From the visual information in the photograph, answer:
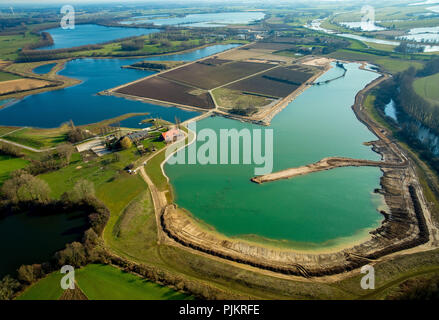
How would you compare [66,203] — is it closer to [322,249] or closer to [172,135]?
[172,135]

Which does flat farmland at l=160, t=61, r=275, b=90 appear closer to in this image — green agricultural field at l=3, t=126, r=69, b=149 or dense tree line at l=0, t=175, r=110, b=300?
green agricultural field at l=3, t=126, r=69, b=149

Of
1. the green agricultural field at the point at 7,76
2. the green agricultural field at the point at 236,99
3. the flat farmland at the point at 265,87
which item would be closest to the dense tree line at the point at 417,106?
the flat farmland at the point at 265,87

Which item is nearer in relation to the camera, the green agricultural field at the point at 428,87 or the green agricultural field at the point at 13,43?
the green agricultural field at the point at 428,87

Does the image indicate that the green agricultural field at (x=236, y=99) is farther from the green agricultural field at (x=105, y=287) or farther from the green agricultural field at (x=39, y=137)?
the green agricultural field at (x=105, y=287)

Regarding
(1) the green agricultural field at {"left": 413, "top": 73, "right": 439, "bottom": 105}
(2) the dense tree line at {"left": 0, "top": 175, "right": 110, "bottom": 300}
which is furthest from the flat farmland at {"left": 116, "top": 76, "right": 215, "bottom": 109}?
(1) the green agricultural field at {"left": 413, "top": 73, "right": 439, "bottom": 105}

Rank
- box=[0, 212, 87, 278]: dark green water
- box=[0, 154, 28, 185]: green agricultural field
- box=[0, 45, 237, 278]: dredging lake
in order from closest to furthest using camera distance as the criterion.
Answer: box=[0, 212, 87, 278]: dark green water
box=[0, 45, 237, 278]: dredging lake
box=[0, 154, 28, 185]: green agricultural field

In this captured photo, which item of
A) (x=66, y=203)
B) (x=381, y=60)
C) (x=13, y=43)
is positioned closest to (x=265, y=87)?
(x=66, y=203)
